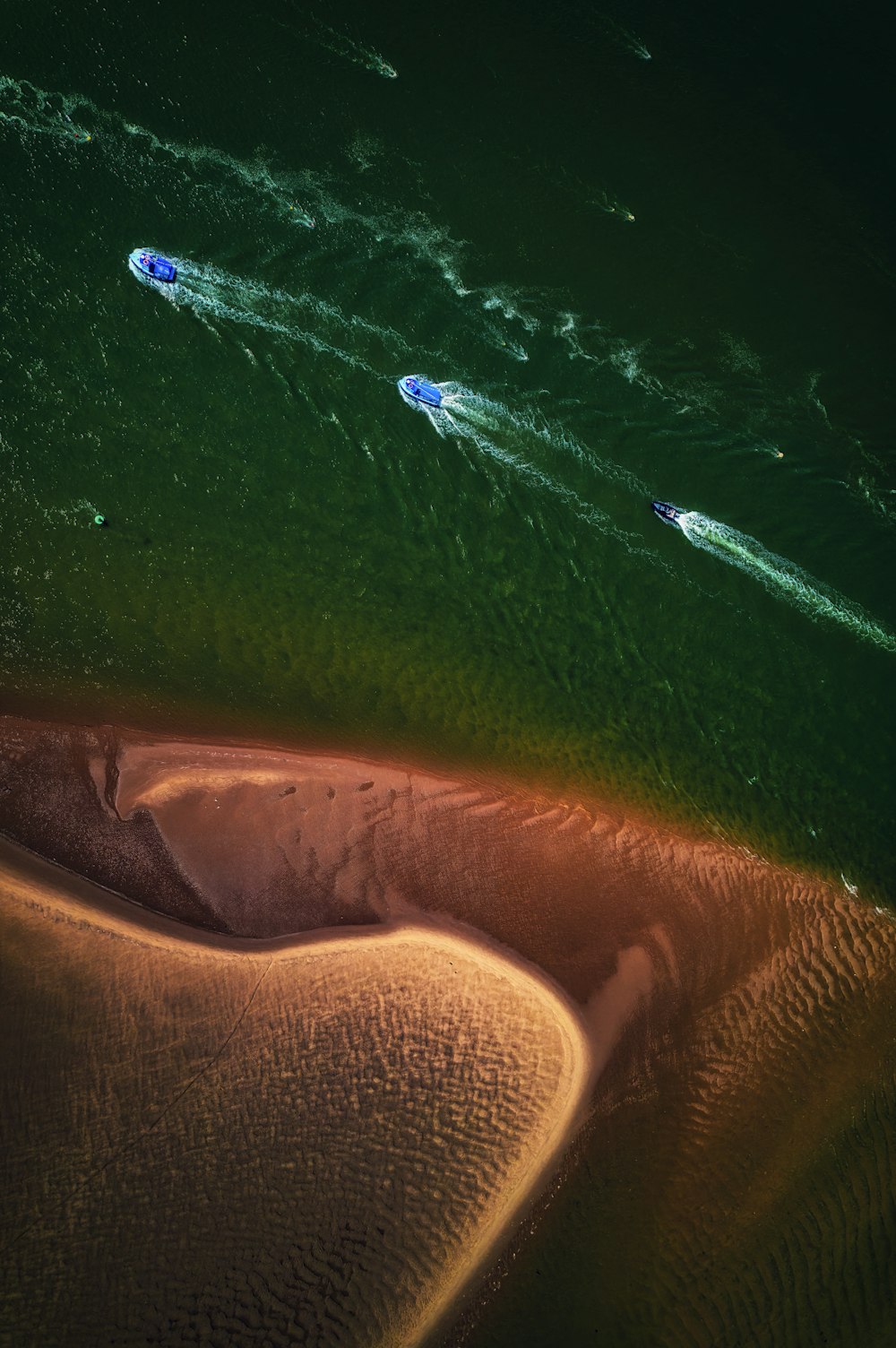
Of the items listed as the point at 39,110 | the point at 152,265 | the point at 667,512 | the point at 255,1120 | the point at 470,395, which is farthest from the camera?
the point at 667,512

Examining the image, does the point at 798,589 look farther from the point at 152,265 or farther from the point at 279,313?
the point at 152,265

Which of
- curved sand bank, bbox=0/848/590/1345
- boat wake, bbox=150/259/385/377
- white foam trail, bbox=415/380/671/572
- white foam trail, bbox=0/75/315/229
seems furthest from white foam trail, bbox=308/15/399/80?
curved sand bank, bbox=0/848/590/1345

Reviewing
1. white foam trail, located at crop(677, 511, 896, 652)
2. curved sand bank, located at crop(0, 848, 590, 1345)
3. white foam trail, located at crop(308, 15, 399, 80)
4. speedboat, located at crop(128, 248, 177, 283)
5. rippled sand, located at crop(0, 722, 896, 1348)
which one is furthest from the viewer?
white foam trail, located at crop(677, 511, 896, 652)

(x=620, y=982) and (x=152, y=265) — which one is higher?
(x=152, y=265)

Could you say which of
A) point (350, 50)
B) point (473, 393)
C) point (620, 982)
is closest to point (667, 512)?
point (473, 393)

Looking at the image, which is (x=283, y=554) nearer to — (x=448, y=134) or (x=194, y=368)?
(x=194, y=368)

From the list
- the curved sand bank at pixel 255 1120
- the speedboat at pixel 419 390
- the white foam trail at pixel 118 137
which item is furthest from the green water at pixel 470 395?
the curved sand bank at pixel 255 1120

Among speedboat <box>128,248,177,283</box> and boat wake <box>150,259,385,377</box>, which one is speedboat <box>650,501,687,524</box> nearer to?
boat wake <box>150,259,385,377</box>
